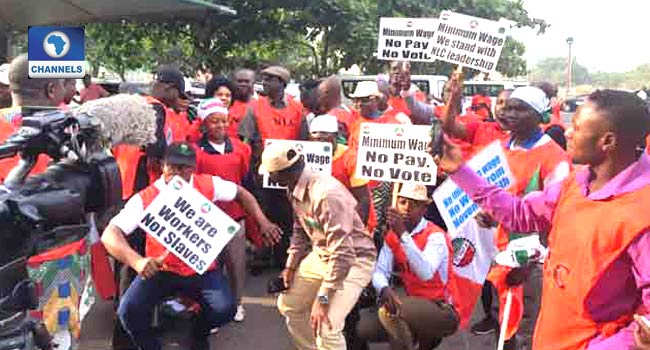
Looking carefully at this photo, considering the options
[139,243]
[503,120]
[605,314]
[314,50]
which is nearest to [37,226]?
[605,314]

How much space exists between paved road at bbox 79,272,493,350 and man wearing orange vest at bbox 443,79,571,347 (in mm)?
1303

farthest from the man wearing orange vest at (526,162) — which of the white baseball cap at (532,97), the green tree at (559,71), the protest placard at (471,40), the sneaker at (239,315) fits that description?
the green tree at (559,71)

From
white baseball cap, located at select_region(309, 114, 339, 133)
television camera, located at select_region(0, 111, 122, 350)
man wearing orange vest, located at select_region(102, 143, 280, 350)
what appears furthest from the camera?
white baseball cap, located at select_region(309, 114, 339, 133)

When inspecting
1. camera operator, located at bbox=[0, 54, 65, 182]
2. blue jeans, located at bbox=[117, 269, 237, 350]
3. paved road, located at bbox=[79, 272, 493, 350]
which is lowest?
paved road, located at bbox=[79, 272, 493, 350]

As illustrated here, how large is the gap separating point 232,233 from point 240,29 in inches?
442

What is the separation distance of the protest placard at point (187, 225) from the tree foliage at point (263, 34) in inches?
384

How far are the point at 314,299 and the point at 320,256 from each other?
0.30 meters

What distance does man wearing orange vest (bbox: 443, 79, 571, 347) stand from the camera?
423 centimetres

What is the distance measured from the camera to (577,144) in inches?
104

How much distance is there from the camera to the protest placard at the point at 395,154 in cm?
527

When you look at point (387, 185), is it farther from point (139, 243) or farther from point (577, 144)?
point (577, 144)

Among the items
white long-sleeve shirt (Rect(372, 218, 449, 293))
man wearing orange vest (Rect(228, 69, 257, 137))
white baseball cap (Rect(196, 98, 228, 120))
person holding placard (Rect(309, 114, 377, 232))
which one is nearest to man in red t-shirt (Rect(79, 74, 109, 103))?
man wearing orange vest (Rect(228, 69, 257, 137))

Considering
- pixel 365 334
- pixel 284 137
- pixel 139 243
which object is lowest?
pixel 365 334

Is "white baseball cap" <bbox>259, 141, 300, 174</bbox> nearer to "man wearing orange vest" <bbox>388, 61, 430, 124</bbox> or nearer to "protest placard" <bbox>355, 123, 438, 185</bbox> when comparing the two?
"protest placard" <bbox>355, 123, 438, 185</bbox>
